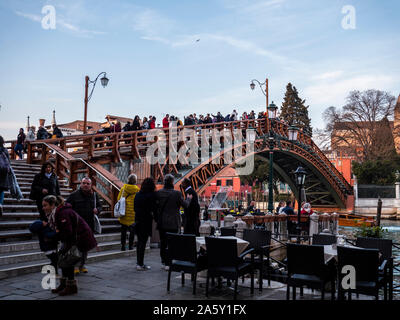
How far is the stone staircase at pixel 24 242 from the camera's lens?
6.08m

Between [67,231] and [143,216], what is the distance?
6.31 feet

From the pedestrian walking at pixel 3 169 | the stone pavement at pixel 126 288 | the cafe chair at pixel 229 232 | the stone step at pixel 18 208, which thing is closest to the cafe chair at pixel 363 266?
the stone pavement at pixel 126 288

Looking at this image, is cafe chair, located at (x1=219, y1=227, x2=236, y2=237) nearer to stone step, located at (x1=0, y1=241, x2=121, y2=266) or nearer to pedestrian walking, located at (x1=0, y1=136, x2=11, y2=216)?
stone step, located at (x1=0, y1=241, x2=121, y2=266)

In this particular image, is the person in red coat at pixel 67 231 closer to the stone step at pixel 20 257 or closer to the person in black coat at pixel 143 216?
the stone step at pixel 20 257

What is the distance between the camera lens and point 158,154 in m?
15.5

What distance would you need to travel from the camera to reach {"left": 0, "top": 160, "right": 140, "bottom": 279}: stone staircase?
6.08 meters

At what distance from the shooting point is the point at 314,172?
3869cm

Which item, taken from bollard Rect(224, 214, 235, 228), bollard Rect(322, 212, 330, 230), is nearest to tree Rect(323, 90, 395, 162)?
bollard Rect(322, 212, 330, 230)

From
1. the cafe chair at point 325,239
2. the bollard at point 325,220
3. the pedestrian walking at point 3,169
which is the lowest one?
the bollard at point 325,220

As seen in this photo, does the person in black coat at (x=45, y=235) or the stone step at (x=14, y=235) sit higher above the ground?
the person in black coat at (x=45, y=235)

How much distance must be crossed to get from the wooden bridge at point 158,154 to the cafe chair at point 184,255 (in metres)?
4.21

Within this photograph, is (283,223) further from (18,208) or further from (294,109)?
(294,109)
